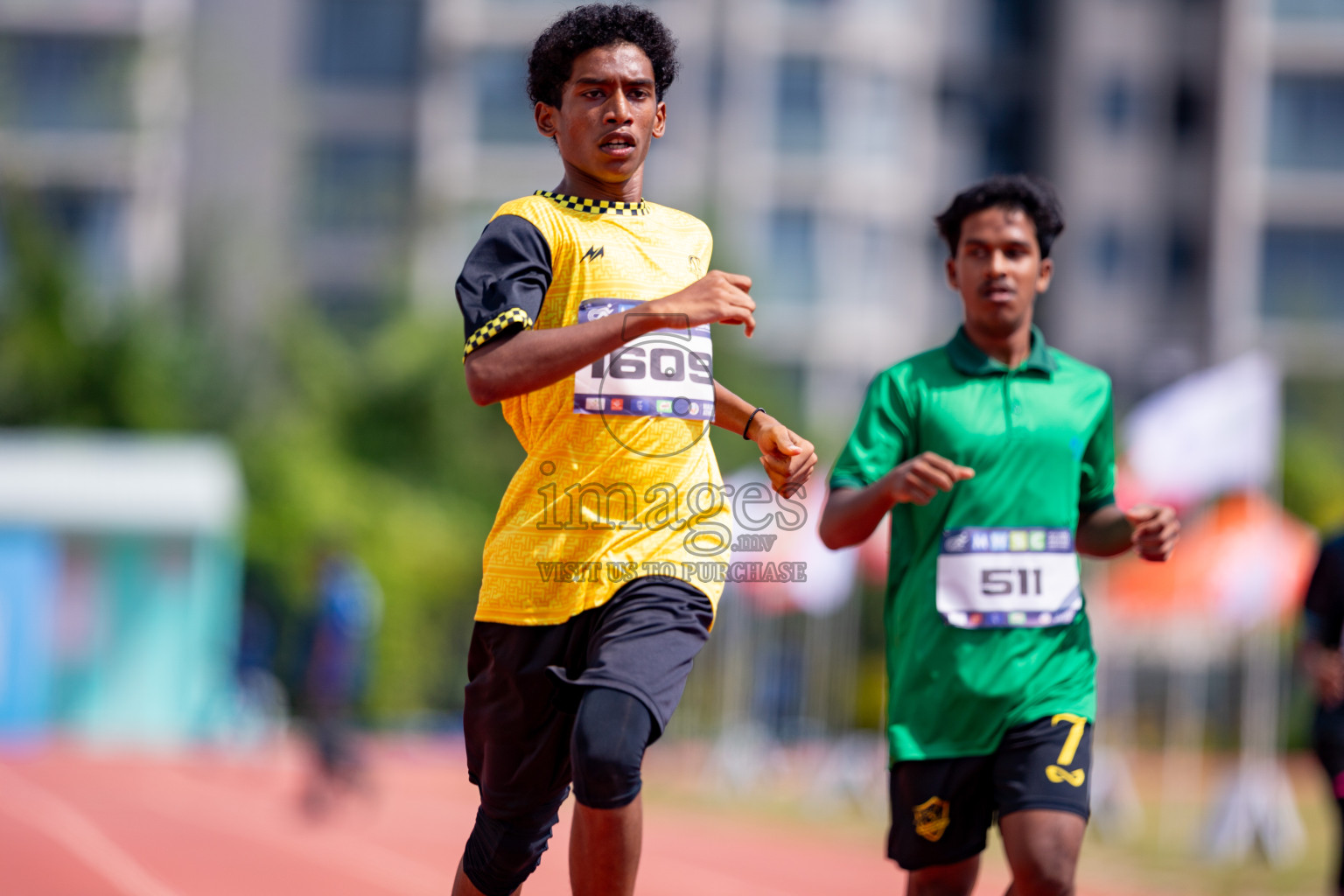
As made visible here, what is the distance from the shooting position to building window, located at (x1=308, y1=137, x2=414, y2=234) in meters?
44.2

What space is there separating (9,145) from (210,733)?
15.3 metres

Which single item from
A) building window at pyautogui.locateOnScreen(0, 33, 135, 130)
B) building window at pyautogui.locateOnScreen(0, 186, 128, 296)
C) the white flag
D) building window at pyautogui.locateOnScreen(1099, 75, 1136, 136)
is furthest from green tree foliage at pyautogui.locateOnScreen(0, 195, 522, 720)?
building window at pyautogui.locateOnScreen(1099, 75, 1136, 136)

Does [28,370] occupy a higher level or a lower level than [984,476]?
lower

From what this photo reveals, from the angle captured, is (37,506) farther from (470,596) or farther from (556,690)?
(556,690)

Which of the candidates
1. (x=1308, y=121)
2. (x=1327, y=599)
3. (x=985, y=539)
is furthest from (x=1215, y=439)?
(x=1308, y=121)

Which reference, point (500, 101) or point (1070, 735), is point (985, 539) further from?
point (500, 101)

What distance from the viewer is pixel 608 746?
3422 millimetres

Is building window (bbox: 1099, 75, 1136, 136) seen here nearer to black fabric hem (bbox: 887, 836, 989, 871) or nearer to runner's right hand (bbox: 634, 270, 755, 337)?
black fabric hem (bbox: 887, 836, 989, 871)

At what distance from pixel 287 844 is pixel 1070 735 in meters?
7.84

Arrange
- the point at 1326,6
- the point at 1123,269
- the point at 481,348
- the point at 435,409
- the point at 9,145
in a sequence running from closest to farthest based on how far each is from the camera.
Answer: the point at 481,348 < the point at 435,409 < the point at 9,145 < the point at 1326,6 < the point at 1123,269

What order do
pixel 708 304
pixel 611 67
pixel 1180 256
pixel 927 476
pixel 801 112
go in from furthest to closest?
pixel 1180 256 → pixel 801 112 → pixel 927 476 → pixel 611 67 → pixel 708 304

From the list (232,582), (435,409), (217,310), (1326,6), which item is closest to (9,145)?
(217,310)

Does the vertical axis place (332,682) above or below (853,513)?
below

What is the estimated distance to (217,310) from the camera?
3241 centimetres
